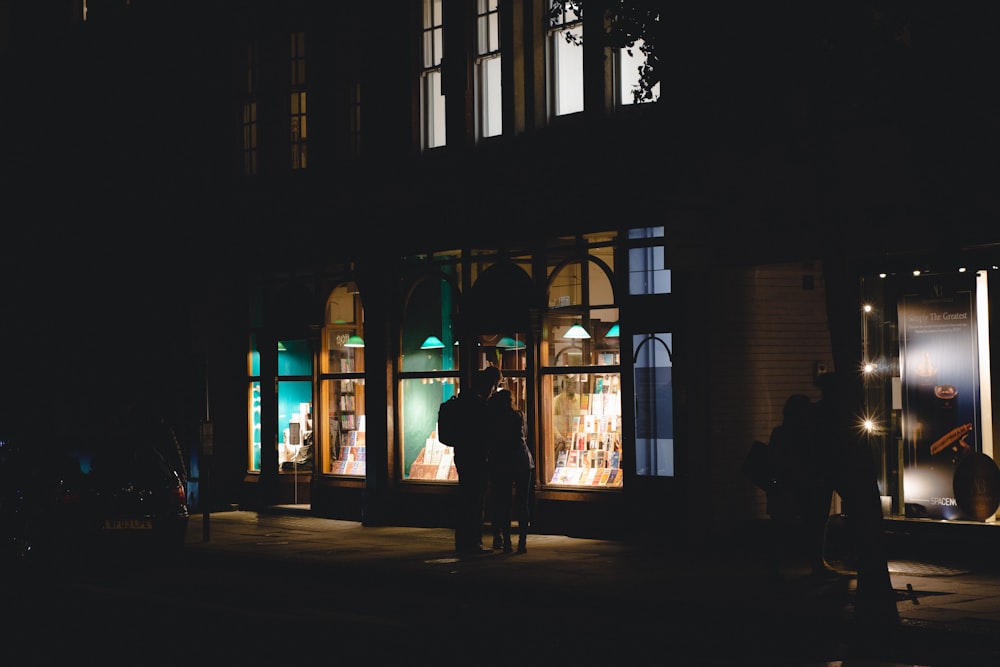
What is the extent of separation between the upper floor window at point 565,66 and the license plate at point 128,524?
7416mm

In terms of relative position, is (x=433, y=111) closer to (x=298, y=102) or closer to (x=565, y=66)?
(x=565, y=66)

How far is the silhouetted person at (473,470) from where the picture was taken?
16.1 m

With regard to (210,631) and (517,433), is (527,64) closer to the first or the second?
(517,433)

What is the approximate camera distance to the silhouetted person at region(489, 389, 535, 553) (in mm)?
16031

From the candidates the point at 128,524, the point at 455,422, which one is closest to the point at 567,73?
the point at 455,422

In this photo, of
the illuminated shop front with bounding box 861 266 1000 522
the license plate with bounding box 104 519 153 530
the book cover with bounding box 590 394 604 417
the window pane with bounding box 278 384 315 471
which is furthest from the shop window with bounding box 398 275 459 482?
the illuminated shop front with bounding box 861 266 1000 522

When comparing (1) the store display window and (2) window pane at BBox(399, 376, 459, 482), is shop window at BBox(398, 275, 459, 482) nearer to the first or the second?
(2) window pane at BBox(399, 376, 459, 482)

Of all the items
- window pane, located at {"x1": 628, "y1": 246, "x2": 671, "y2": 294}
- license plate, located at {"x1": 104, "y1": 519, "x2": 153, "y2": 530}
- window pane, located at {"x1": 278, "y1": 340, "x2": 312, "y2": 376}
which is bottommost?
license plate, located at {"x1": 104, "y1": 519, "x2": 153, "y2": 530}

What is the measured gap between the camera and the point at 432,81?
65.3 feet

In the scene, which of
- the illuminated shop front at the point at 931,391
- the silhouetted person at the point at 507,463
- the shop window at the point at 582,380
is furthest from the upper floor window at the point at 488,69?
the illuminated shop front at the point at 931,391

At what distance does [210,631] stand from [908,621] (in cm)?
542

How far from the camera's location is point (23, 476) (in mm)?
15234

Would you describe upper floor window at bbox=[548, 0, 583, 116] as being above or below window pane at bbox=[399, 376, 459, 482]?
above

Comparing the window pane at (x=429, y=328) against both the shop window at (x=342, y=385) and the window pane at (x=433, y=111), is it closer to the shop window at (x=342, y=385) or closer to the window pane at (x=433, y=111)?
the shop window at (x=342, y=385)
